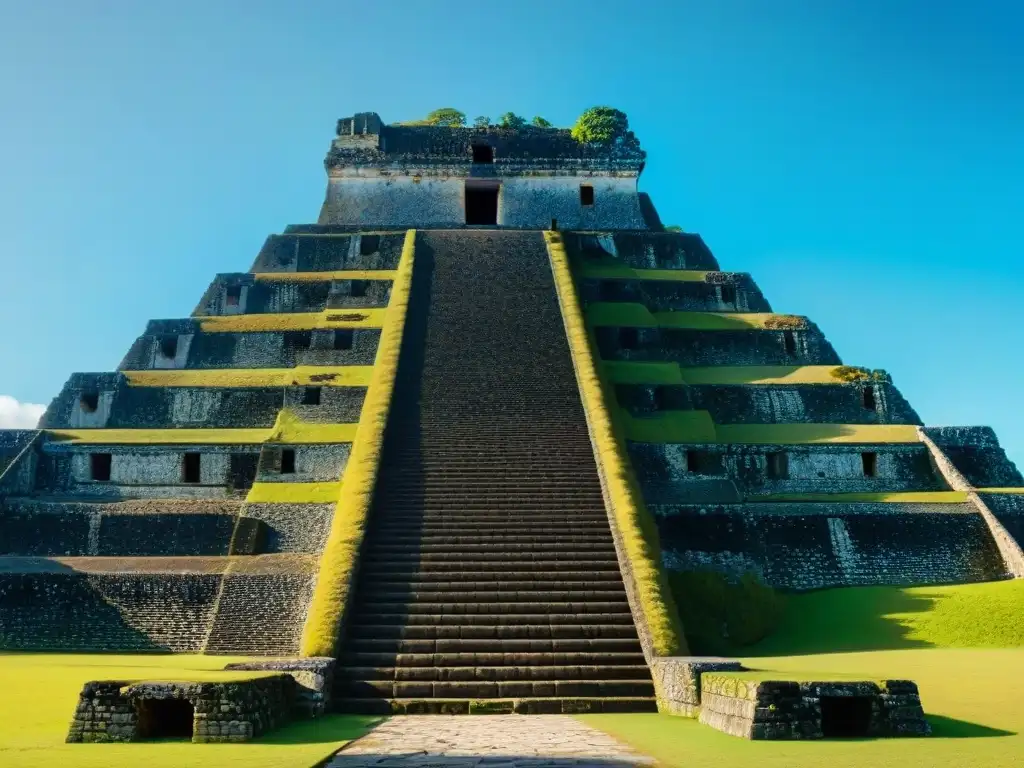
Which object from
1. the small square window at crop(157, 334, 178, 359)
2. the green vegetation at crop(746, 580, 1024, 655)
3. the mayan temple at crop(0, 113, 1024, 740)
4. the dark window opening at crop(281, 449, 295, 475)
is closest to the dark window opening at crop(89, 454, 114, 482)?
the mayan temple at crop(0, 113, 1024, 740)

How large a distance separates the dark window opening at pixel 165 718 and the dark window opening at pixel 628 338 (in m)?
14.4

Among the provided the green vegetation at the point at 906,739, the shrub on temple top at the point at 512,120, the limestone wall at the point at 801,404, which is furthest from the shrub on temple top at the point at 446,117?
the green vegetation at the point at 906,739

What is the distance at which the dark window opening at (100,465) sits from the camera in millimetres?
17281

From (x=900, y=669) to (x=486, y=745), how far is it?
4869mm

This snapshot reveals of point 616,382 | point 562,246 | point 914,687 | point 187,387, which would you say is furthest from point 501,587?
point 562,246

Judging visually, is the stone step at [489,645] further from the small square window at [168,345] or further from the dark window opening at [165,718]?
the small square window at [168,345]

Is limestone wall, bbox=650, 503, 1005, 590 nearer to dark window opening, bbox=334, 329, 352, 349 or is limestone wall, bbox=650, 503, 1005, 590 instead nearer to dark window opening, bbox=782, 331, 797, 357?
dark window opening, bbox=782, 331, 797, 357

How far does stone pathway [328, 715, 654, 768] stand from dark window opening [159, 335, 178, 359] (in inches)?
552

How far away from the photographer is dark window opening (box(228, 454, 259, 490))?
16953 mm

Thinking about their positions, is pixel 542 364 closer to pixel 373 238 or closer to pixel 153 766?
pixel 373 238

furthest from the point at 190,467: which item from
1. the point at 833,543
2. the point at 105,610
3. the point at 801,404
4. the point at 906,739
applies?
the point at 906,739

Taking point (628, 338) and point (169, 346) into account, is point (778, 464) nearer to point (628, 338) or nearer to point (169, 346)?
point (628, 338)

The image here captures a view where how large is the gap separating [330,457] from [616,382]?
228 inches

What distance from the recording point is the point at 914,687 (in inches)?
301
